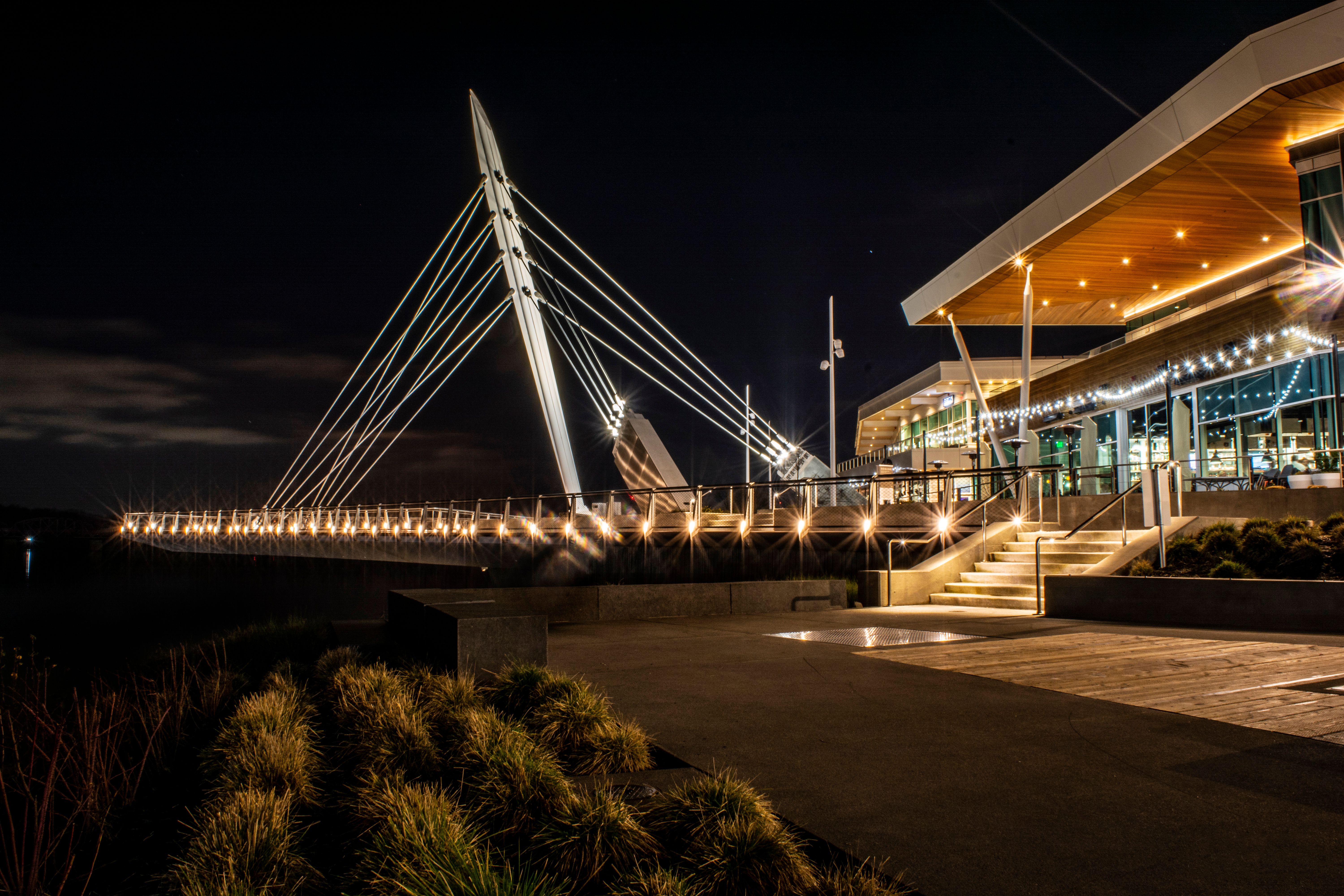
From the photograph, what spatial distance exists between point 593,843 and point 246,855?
146cm

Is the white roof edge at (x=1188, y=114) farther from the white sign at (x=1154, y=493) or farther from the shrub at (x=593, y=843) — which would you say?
the shrub at (x=593, y=843)

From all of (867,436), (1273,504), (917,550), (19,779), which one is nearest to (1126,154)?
(1273,504)

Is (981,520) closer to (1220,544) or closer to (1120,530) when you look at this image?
(1120,530)

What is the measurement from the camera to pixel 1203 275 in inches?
1292

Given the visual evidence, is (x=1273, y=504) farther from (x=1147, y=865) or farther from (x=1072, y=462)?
(x=1072, y=462)

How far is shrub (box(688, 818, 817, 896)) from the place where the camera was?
3.10 metres

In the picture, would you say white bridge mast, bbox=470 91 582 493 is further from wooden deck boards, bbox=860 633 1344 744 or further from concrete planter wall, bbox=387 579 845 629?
wooden deck boards, bbox=860 633 1344 744

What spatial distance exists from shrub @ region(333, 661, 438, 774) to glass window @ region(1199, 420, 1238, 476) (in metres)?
24.7

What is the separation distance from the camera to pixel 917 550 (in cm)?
1738

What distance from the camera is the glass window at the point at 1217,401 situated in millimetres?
26281

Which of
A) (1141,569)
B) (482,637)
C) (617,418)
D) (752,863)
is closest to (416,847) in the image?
(752,863)

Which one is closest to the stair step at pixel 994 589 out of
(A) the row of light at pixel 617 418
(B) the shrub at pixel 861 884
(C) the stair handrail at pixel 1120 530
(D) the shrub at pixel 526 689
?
(C) the stair handrail at pixel 1120 530

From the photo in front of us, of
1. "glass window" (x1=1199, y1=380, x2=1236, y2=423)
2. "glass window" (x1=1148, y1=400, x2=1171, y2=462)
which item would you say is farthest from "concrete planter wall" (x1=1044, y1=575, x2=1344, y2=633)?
"glass window" (x1=1148, y1=400, x2=1171, y2=462)

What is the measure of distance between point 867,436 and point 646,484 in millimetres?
41610
